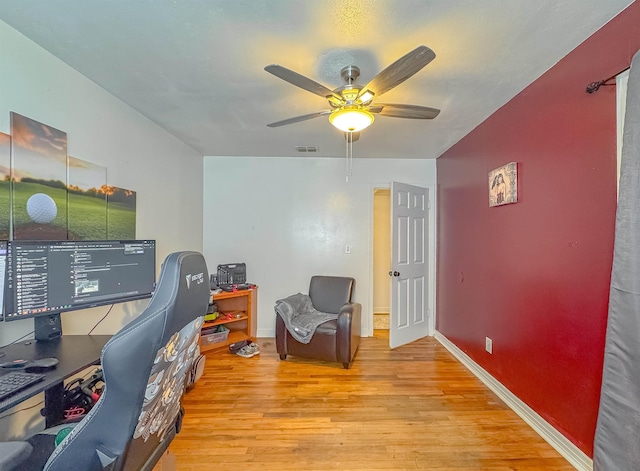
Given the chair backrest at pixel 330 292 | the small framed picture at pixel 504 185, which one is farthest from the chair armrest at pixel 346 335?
the small framed picture at pixel 504 185

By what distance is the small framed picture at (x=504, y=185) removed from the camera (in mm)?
2312

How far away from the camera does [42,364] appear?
1229mm

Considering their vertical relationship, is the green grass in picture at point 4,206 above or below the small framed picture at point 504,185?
below

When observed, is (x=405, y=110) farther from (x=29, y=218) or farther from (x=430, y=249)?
(x=430, y=249)

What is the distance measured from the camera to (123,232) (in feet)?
7.88

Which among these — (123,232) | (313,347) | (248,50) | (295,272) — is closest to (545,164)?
(248,50)

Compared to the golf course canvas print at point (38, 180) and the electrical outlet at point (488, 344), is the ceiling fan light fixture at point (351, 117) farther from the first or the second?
the electrical outlet at point (488, 344)

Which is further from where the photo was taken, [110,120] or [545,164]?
[110,120]

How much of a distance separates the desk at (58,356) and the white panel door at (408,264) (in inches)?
111

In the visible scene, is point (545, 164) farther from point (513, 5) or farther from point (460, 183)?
point (460, 183)

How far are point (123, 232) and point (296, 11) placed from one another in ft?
6.82

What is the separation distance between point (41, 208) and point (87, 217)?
324 mm

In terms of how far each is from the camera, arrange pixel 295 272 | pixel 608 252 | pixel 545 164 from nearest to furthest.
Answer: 1. pixel 608 252
2. pixel 545 164
3. pixel 295 272

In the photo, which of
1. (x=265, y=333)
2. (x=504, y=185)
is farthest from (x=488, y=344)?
(x=265, y=333)
